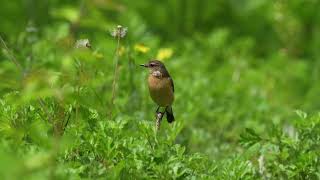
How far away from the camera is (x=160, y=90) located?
479 cm

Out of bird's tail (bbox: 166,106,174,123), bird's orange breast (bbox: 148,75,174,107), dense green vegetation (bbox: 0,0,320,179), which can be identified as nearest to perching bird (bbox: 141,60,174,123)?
bird's orange breast (bbox: 148,75,174,107)

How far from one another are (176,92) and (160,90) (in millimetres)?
1810

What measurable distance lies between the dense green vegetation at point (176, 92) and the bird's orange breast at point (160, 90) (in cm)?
24

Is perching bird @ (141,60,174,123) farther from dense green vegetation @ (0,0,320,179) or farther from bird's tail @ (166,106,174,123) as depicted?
dense green vegetation @ (0,0,320,179)

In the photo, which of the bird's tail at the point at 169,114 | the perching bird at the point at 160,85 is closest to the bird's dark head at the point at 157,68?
the perching bird at the point at 160,85

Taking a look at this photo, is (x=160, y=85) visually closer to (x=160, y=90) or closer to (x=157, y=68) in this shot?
(x=160, y=90)

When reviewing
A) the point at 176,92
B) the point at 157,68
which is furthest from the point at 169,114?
the point at 176,92

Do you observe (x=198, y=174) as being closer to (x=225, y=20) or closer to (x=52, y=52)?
(x=52, y=52)

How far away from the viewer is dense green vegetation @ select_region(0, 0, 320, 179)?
3765 mm

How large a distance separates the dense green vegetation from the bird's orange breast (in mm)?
241

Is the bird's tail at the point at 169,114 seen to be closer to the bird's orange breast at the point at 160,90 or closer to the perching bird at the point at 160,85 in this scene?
the perching bird at the point at 160,85

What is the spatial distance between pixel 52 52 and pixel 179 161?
3.00 metres

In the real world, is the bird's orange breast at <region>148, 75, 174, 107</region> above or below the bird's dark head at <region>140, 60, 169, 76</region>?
below

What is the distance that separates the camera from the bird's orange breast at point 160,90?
480cm
